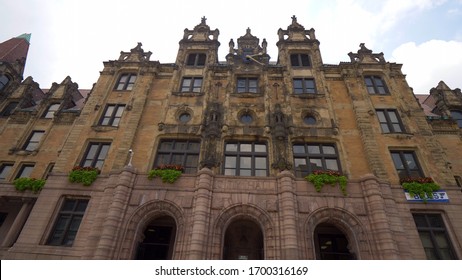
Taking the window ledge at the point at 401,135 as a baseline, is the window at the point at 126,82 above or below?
above

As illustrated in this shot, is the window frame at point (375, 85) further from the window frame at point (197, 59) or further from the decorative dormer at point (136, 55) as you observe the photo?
the decorative dormer at point (136, 55)

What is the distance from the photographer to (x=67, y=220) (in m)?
16.6

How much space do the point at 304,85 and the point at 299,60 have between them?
378 centimetres

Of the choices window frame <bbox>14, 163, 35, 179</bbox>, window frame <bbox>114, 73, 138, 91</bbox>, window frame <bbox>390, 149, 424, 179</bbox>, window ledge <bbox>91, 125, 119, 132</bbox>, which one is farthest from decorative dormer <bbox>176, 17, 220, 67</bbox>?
window frame <bbox>390, 149, 424, 179</bbox>

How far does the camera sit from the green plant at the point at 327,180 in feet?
53.8

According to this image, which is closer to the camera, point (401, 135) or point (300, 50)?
point (401, 135)

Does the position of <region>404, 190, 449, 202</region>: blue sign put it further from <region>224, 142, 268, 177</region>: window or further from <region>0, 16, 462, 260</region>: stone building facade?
<region>224, 142, 268, 177</region>: window

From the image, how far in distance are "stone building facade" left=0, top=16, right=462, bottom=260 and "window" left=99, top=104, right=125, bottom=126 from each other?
3.9 inches

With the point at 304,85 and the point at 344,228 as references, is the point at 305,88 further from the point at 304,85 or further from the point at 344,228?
the point at 344,228

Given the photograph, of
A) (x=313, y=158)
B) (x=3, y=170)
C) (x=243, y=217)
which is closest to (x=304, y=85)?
(x=313, y=158)

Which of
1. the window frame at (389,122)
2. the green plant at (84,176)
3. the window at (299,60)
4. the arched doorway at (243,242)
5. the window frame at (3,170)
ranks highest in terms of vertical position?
the window at (299,60)

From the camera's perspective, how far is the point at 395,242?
569 inches

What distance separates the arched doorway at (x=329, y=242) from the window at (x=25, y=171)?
23991 millimetres

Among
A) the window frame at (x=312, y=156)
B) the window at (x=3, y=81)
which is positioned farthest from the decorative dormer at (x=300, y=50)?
the window at (x=3, y=81)
